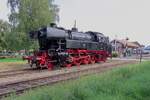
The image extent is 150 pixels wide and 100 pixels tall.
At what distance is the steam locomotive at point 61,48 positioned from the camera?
2792 centimetres

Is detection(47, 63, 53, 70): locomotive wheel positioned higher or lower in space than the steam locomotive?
lower

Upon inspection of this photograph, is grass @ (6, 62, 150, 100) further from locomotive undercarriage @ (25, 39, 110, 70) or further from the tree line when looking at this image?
the tree line

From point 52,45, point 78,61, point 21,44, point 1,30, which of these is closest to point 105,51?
point 78,61

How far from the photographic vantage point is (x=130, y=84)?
1317 centimetres

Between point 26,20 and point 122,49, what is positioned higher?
point 26,20

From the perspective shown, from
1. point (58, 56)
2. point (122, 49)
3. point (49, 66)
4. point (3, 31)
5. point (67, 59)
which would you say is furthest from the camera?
point (122, 49)

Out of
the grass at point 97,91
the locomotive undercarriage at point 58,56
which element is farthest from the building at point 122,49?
the grass at point 97,91

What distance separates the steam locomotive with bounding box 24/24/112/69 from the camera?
27920mm

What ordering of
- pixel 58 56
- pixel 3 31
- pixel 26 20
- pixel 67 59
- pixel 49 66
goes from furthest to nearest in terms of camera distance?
1. pixel 3 31
2. pixel 26 20
3. pixel 67 59
4. pixel 58 56
5. pixel 49 66

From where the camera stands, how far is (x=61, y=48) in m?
29.4

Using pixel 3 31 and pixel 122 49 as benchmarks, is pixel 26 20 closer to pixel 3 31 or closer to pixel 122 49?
pixel 3 31

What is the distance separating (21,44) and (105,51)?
17581mm

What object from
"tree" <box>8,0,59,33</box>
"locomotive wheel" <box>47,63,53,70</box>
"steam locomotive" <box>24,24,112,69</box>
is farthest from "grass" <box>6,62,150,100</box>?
"tree" <box>8,0,59,33</box>

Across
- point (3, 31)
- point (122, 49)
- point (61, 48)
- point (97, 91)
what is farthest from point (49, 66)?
point (122, 49)
